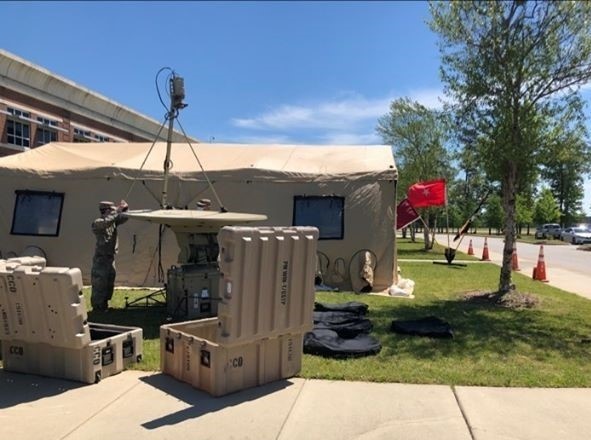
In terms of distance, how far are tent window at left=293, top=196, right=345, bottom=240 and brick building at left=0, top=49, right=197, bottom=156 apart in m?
21.3

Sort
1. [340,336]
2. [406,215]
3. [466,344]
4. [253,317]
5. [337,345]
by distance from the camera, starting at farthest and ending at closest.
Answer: [406,215] < [466,344] < [340,336] < [337,345] < [253,317]

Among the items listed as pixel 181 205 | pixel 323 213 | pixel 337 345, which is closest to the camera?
pixel 337 345

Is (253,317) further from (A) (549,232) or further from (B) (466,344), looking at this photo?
(A) (549,232)

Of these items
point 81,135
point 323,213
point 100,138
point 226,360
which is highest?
point 100,138

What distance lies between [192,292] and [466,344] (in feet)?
12.9

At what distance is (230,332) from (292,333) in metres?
0.80

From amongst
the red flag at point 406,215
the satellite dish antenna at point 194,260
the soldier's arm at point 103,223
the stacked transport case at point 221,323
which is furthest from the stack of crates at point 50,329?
the red flag at point 406,215

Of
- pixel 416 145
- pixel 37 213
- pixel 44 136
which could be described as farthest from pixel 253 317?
pixel 44 136

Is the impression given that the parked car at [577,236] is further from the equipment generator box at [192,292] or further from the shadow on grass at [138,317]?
the shadow on grass at [138,317]

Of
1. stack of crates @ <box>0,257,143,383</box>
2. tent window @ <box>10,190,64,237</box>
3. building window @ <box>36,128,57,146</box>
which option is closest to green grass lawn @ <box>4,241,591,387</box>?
stack of crates @ <box>0,257,143,383</box>

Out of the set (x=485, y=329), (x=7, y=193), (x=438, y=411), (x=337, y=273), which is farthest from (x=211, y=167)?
(x=438, y=411)

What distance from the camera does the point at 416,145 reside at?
30.1 meters

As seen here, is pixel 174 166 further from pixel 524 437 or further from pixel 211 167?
pixel 524 437

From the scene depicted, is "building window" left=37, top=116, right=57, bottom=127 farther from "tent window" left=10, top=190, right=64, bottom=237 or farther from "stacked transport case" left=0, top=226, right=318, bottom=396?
"stacked transport case" left=0, top=226, right=318, bottom=396
